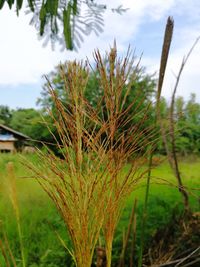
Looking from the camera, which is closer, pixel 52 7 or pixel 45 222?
pixel 52 7

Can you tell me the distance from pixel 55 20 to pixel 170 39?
2556mm

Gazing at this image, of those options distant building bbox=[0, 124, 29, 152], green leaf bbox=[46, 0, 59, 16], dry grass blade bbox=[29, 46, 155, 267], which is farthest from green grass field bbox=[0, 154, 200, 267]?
distant building bbox=[0, 124, 29, 152]

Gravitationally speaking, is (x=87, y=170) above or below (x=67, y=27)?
below

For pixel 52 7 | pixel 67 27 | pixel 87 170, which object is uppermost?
pixel 52 7

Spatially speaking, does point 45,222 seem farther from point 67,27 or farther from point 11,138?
point 11,138

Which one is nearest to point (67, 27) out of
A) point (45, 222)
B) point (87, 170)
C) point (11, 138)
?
point (45, 222)

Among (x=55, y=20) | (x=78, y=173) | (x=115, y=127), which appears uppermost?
(x=55, y=20)

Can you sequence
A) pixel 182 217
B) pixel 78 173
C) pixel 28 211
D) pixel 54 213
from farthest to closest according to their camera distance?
pixel 28 211
pixel 54 213
pixel 182 217
pixel 78 173

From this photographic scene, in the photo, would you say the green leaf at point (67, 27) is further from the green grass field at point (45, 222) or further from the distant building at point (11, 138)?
the distant building at point (11, 138)

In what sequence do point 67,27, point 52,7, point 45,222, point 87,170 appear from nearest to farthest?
point 87,170 → point 52,7 → point 67,27 → point 45,222

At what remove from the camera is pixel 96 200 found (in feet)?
3.86

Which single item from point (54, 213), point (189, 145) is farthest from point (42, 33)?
point (189, 145)

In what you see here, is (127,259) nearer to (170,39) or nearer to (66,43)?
(66,43)

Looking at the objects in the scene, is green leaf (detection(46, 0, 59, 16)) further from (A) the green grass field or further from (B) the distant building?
(B) the distant building
